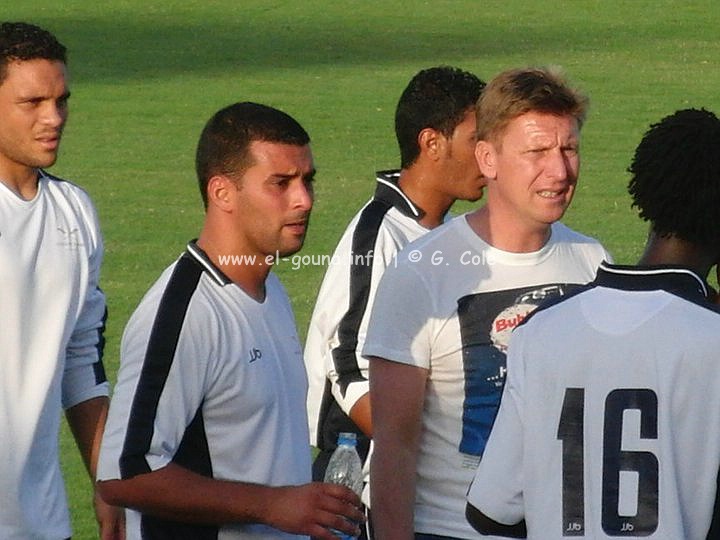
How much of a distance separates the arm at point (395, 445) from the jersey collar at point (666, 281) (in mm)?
1083

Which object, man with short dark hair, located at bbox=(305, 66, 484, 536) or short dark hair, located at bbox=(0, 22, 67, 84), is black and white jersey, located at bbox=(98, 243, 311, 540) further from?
short dark hair, located at bbox=(0, 22, 67, 84)

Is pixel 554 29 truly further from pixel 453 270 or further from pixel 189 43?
pixel 453 270

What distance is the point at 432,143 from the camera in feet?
18.4

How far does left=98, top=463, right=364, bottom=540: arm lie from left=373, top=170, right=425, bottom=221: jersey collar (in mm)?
1747

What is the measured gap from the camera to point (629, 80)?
2611 cm

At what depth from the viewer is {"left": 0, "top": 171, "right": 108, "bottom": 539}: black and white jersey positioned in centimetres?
473

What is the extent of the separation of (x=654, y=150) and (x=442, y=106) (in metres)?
2.20

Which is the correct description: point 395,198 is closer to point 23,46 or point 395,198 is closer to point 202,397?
point 23,46

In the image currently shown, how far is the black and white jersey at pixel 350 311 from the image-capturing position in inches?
208

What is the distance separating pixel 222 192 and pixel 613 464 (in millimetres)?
1424

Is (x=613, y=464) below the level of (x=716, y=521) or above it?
above

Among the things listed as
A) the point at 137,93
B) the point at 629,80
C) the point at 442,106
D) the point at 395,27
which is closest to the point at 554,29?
the point at 395,27

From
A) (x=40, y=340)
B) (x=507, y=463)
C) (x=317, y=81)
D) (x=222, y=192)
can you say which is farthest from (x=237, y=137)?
(x=317, y=81)

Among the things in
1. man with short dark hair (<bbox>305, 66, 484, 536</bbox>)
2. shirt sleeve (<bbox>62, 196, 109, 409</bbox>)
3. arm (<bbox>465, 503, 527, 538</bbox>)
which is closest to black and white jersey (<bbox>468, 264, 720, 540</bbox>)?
arm (<bbox>465, 503, 527, 538</bbox>)
